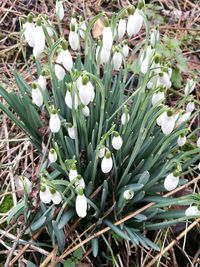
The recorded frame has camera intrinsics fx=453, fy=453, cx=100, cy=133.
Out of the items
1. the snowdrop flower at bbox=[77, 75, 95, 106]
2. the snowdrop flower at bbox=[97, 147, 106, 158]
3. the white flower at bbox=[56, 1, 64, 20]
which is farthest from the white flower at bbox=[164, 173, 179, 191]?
the white flower at bbox=[56, 1, 64, 20]

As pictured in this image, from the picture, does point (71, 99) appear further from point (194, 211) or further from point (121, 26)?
point (194, 211)

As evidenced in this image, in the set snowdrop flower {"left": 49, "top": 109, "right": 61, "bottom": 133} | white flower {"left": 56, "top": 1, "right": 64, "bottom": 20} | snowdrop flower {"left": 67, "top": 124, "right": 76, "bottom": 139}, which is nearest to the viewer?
snowdrop flower {"left": 49, "top": 109, "right": 61, "bottom": 133}

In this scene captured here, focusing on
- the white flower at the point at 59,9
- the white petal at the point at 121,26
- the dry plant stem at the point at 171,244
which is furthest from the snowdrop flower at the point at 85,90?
the dry plant stem at the point at 171,244

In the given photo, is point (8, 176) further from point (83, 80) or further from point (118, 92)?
point (83, 80)

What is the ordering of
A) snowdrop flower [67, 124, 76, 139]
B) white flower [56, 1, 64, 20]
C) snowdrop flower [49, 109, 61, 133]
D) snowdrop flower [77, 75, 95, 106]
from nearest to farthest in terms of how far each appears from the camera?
1. snowdrop flower [77, 75, 95, 106]
2. snowdrop flower [49, 109, 61, 133]
3. snowdrop flower [67, 124, 76, 139]
4. white flower [56, 1, 64, 20]

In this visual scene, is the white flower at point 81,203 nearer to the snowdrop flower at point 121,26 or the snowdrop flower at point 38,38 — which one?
the snowdrop flower at point 38,38

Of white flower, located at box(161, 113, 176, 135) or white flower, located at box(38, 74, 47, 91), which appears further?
white flower, located at box(38, 74, 47, 91)

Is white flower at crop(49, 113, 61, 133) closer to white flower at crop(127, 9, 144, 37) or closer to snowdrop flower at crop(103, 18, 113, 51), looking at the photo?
snowdrop flower at crop(103, 18, 113, 51)

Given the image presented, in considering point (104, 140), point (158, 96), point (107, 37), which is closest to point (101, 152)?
point (104, 140)
